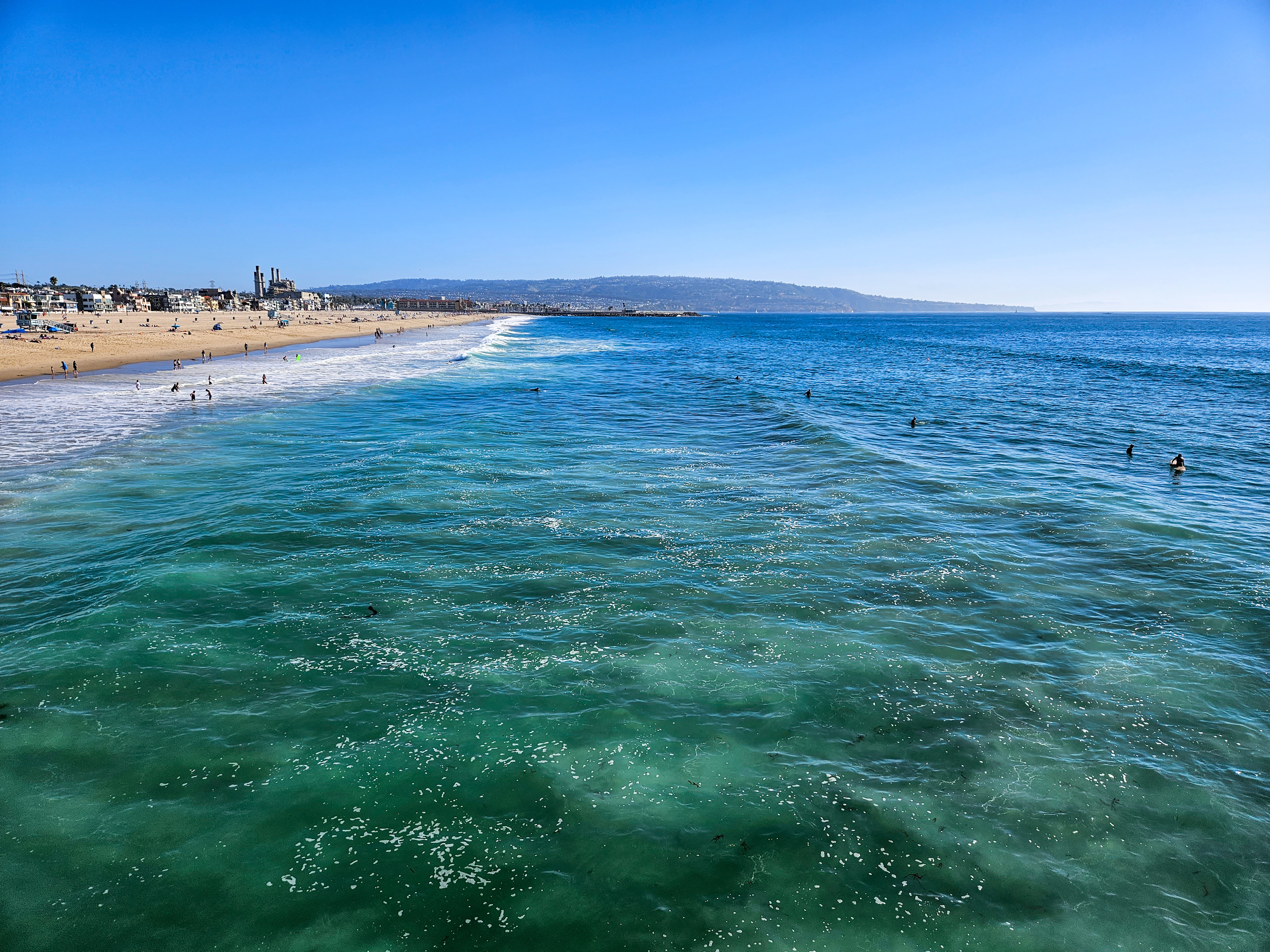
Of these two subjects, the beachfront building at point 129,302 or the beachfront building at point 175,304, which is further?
the beachfront building at point 175,304

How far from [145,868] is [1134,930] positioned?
1140 cm

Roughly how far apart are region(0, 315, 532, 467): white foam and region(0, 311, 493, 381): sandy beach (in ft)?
15.3

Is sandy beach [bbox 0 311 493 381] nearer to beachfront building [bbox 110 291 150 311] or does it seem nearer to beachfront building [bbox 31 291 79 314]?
beachfront building [bbox 31 291 79 314]

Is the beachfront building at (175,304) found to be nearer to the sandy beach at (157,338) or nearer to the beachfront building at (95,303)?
the beachfront building at (95,303)

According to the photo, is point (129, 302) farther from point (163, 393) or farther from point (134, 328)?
point (163, 393)

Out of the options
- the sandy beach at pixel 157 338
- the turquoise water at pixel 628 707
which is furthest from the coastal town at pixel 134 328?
the turquoise water at pixel 628 707

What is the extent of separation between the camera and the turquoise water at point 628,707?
7.25 metres

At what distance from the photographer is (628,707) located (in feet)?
34.7

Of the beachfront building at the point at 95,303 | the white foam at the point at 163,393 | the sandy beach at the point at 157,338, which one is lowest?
the white foam at the point at 163,393

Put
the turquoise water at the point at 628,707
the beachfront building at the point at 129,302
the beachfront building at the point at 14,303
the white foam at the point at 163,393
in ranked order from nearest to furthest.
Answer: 1. the turquoise water at the point at 628,707
2. the white foam at the point at 163,393
3. the beachfront building at the point at 14,303
4. the beachfront building at the point at 129,302

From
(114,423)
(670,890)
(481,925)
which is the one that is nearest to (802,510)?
Answer: (670,890)

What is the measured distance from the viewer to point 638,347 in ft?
349

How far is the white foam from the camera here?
28.8 meters

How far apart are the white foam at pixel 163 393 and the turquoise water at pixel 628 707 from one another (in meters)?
4.10
